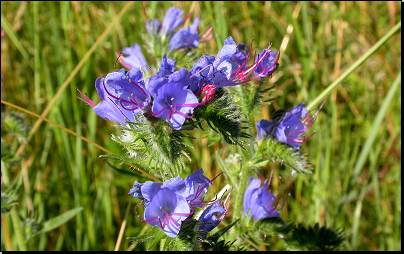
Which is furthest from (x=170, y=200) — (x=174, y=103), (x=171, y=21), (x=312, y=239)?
(x=171, y=21)

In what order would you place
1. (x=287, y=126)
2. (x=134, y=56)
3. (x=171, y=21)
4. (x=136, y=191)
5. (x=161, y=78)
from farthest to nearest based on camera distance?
(x=171, y=21) < (x=134, y=56) < (x=287, y=126) < (x=136, y=191) < (x=161, y=78)

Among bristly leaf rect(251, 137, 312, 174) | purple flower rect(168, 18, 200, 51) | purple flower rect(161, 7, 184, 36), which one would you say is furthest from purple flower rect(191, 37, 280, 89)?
purple flower rect(161, 7, 184, 36)

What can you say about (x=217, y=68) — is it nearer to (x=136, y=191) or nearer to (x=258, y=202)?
(x=136, y=191)

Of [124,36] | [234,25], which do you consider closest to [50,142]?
[124,36]

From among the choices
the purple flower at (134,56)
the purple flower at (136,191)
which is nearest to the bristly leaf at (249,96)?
the purple flower at (136,191)

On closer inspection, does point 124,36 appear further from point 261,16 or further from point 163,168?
point 163,168

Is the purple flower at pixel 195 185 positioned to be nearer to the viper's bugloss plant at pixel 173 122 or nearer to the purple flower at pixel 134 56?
the viper's bugloss plant at pixel 173 122

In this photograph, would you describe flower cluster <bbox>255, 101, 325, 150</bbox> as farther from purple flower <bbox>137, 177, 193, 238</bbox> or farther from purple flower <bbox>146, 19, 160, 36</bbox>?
purple flower <bbox>146, 19, 160, 36</bbox>
